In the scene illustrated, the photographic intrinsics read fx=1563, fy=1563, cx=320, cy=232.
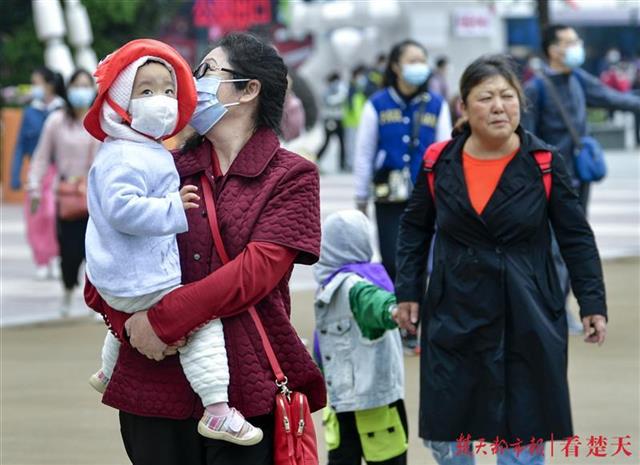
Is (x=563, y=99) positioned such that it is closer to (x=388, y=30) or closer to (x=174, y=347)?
(x=174, y=347)

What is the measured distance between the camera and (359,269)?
6.06m

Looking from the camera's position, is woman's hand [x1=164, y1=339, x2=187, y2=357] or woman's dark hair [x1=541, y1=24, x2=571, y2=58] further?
woman's dark hair [x1=541, y1=24, x2=571, y2=58]

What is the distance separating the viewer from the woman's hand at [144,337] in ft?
12.9

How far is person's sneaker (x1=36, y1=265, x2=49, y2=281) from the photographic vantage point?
45.3 ft

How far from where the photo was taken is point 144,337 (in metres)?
3.95

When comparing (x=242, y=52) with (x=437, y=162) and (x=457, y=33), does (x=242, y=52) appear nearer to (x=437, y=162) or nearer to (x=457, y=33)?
(x=437, y=162)

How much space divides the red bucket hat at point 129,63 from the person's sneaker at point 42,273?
32.4 feet

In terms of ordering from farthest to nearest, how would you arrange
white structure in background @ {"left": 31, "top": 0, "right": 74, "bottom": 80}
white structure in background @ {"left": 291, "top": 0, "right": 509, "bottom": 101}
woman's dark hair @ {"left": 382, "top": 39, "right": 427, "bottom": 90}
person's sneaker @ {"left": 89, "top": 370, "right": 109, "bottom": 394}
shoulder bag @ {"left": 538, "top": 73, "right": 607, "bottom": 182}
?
white structure in background @ {"left": 291, "top": 0, "right": 509, "bottom": 101}
white structure in background @ {"left": 31, "top": 0, "right": 74, "bottom": 80}
shoulder bag @ {"left": 538, "top": 73, "right": 607, "bottom": 182}
woman's dark hair @ {"left": 382, "top": 39, "right": 427, "bottom": 90}
person's sneaker @ {"left": 89, "top": 370, "right": 109, "bottom": 394}

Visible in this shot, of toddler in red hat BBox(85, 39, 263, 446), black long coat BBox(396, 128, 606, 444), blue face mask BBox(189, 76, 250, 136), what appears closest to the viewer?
toddler in red hat BBox(85, 39, 263, 446)

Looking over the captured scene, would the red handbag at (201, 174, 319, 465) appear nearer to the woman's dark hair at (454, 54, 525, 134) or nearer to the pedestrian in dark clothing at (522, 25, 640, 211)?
the woman's dark hair at (454, 54, 525, 134)

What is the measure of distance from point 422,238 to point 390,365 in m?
0.59

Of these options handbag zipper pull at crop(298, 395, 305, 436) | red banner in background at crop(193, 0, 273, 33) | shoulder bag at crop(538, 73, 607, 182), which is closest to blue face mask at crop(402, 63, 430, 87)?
shoulder bag at crop(538, 73, 607, 182)

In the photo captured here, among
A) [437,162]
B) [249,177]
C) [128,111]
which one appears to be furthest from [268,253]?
[437,162]

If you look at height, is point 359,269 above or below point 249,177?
below
